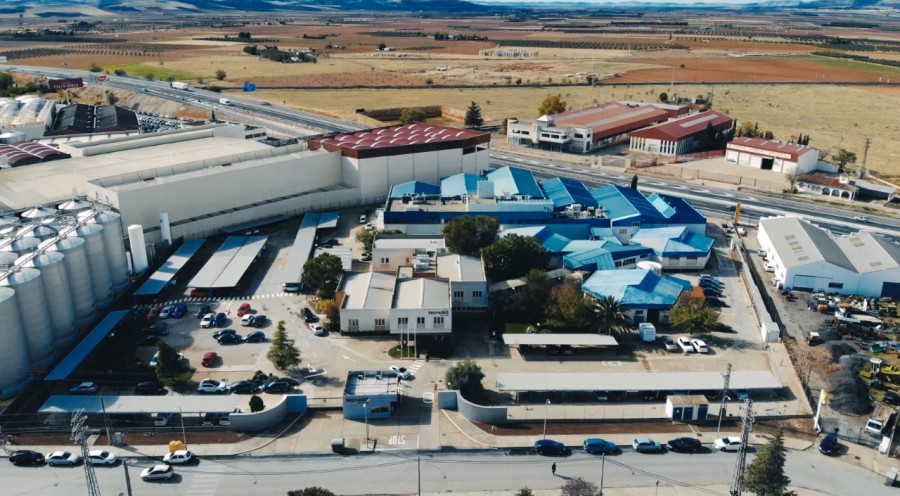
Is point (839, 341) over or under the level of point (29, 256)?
under

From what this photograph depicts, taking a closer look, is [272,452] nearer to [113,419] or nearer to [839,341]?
[113,419]

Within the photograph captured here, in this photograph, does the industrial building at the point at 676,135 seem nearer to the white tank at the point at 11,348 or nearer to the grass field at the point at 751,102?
the grass field at the point at 751,102

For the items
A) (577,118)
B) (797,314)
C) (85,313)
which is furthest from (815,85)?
(85,313)

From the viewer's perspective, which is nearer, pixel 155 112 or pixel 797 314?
pixel 797 314

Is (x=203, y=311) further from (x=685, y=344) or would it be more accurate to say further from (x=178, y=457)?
(x=685, y=344)

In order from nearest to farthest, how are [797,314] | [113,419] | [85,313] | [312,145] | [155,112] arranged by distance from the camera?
[113,419] → [85,313] → [797,314] → [312,145] → [155,112]

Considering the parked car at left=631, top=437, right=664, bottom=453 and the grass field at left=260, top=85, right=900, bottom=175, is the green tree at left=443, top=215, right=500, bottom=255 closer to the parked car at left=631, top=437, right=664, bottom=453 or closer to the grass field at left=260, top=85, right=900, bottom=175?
the parked car at left=631, top=437, right=664, bottom=453
